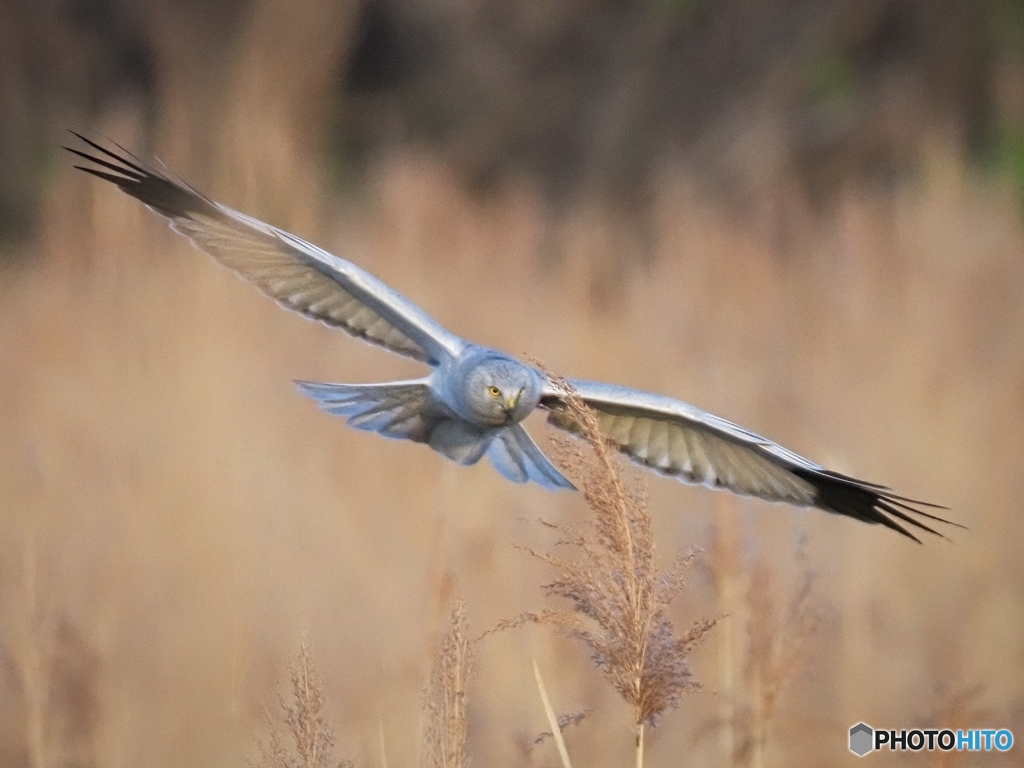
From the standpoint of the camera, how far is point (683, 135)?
40.0 feet

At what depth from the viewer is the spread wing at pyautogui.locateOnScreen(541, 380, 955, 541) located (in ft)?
10.3

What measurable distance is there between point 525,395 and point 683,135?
9457mm

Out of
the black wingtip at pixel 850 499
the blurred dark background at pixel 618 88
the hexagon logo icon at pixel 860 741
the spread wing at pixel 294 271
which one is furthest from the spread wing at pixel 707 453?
the blurred dark background at pixel 618 88

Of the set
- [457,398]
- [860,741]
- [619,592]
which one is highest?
[457,398]


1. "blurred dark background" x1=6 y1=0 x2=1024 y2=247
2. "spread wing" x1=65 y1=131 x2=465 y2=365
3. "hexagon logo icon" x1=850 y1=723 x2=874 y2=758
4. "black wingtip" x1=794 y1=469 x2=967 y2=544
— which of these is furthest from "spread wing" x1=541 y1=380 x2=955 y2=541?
"blurred dark background" x1=6 y1=0 x2=1024 y2=247

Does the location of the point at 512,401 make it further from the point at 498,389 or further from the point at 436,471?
the point at 436,471

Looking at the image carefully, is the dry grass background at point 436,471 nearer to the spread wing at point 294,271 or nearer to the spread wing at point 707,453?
the spread wing at point 707,453

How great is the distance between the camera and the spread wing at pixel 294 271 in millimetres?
3180

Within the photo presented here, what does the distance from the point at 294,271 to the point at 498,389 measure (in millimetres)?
713

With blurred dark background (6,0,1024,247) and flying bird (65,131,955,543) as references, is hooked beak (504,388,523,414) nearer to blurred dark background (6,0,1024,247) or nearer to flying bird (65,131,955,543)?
flying bird (65,131,955,543)

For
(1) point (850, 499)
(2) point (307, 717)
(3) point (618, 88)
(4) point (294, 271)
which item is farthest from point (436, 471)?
(3) point (618, 88)

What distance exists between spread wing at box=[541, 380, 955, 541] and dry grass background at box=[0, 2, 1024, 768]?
168 millimetres

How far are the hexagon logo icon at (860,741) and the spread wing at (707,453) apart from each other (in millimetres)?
865

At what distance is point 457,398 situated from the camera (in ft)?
10.7
